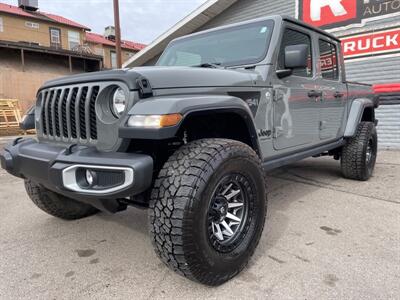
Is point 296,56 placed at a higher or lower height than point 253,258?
higher

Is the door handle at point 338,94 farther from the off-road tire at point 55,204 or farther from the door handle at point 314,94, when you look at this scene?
the off-road tire at point 55,204

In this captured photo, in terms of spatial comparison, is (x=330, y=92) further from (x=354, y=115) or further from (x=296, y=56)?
(x=296, y=56)

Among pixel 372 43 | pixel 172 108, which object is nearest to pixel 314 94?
pixel 172 108

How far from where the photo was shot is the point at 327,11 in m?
8.47

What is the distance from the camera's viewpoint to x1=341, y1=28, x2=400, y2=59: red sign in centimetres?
749

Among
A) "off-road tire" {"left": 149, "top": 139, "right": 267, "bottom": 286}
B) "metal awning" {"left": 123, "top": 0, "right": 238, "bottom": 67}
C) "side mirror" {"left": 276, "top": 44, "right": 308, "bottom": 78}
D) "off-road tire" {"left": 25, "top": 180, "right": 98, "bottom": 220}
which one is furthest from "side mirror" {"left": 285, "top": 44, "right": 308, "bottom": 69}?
"metal awning" {"left": 123, "top": 0, "right": 238, "bottom": 67}

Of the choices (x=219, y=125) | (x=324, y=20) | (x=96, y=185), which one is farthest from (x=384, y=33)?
(x=96, y=185)

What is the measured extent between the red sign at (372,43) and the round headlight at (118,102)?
7356 millimetres

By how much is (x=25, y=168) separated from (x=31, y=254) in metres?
0.77

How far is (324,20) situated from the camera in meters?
8.59

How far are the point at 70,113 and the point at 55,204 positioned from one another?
123 centimetres

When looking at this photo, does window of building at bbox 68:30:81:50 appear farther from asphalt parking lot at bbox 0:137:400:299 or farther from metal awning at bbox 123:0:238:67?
asphalt parking lot at bbox 0:137:400:299

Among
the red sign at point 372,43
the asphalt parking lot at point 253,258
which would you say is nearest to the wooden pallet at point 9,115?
the asphalt parking lot at point 253,258

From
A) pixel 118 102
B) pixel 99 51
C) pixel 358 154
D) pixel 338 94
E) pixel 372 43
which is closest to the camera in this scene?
pixel 118 102
